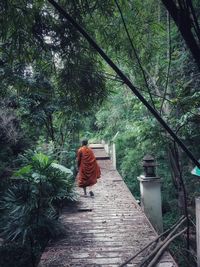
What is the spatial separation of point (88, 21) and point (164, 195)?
8.27m

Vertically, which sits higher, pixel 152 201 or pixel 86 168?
pixel 86 168

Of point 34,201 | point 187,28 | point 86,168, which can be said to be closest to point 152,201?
point 86,168

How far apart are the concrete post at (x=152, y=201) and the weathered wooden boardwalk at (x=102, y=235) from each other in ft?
0.70

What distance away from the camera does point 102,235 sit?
5.10 metres

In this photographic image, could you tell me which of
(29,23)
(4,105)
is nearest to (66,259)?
(29,23)

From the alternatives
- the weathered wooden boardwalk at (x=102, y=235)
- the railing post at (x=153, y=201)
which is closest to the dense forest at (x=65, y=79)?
the weathered wooden boardwalk at (x=102, y=235)

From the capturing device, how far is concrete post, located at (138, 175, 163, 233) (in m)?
6.49

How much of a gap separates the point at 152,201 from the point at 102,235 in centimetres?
179

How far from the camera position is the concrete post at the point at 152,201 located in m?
6.49

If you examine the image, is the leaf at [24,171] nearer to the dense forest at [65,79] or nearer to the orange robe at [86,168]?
the dense forest at [65,79]

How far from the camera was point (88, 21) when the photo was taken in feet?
12.2

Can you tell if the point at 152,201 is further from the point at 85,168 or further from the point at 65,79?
the point at 65,79

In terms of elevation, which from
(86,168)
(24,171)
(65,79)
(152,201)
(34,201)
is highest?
(65,79)

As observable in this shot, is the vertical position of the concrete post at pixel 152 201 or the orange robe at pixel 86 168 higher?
the orange robe at pixel 86 168
